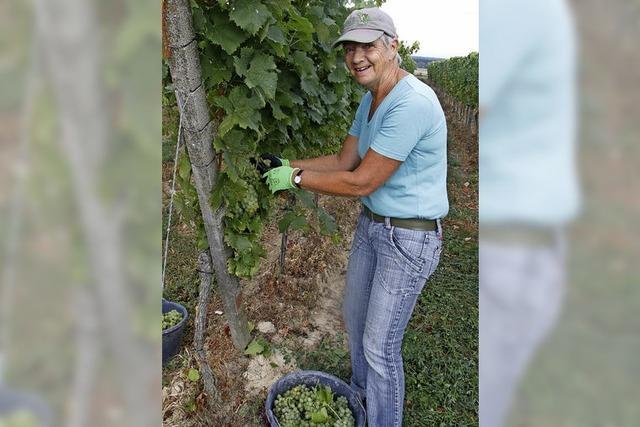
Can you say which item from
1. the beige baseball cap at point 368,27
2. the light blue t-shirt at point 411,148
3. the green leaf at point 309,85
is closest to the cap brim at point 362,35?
the beige baseball cap at point 368,27

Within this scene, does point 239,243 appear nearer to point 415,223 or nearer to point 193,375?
point 415,223

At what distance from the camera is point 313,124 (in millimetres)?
3770

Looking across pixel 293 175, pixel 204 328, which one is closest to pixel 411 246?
pixel 293 175

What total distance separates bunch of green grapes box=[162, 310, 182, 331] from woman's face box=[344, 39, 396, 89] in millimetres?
2321

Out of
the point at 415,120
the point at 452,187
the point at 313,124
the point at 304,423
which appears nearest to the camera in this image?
the point at 415,120

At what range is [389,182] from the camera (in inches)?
90.4

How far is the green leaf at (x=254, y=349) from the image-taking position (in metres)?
3.32

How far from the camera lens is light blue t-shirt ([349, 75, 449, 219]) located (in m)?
2.07

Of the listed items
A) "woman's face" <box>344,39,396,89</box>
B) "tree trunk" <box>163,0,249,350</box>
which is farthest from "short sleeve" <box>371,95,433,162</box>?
"tree trunk" <box>163,0,249,350</box>

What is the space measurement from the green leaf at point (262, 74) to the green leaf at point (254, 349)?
6.32ft

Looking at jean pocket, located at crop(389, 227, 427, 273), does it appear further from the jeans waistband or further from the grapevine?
the grapevine
